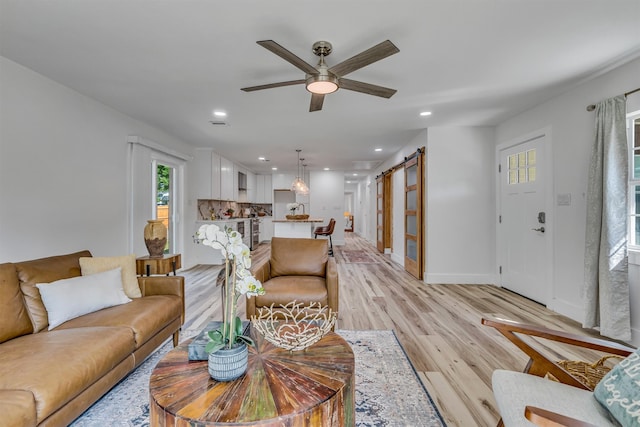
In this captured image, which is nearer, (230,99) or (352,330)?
(352,330)

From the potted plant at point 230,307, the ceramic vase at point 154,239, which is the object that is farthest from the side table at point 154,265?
the potted plant at point 230,307

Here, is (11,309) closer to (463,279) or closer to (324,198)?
(463,279)

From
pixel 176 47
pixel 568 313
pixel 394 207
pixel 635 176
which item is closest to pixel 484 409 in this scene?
pixel 568 313

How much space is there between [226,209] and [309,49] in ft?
19.1

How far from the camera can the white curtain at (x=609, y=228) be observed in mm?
2527

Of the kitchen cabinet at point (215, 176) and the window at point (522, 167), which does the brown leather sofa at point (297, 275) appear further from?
the kitchen cabinet at point (215, 176)

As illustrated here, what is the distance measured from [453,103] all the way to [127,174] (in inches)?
172

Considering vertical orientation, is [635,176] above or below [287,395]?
above

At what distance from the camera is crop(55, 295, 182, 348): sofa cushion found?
1878mm

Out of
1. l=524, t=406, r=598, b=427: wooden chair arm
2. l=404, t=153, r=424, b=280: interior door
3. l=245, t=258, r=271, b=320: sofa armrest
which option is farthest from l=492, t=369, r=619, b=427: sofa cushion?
l=404, t=153, r=424, b=280: interior door

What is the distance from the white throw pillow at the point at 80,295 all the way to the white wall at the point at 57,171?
42.4 inches

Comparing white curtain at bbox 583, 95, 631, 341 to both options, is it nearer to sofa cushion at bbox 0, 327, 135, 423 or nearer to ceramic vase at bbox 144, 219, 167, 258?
sofa cushion at bbox 0, 327, 135, 423

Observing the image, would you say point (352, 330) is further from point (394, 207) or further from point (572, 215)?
point (394, 207)

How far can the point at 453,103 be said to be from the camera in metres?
3.54
